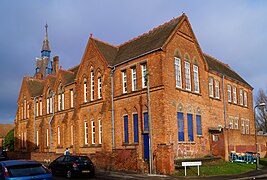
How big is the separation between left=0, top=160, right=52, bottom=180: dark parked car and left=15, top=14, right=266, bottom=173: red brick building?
11281 mm

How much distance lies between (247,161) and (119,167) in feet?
42.4

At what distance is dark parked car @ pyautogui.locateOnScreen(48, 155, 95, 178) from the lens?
19525mm

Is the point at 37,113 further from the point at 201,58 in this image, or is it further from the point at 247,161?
the point at 247,161

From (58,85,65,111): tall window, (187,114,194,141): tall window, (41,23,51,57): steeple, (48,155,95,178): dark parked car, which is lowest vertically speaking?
(48,155,95,178): dark parked car

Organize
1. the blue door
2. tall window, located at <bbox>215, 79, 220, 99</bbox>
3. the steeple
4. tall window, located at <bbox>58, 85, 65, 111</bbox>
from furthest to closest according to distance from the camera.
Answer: the steeple, tall window, located at <bbox>58, 85, 65, 111</bbox>, tall window, located at <bbox>215, 79, 220, 99</bbox>, the blue door

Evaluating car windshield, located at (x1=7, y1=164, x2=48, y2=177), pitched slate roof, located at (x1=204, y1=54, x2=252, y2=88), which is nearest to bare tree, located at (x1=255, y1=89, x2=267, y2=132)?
pitched slate roof, located at (x1=204, y1=54, x2=252, y2=88)

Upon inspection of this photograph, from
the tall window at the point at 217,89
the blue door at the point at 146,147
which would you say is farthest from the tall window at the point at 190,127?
the tall window at the point at 217,89

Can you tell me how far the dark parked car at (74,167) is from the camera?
19525 millimetres

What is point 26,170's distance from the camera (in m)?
11.1

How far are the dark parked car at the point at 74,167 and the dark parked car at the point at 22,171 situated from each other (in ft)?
27.1

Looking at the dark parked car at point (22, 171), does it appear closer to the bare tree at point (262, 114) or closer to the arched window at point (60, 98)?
the arched window at point (60, 98)

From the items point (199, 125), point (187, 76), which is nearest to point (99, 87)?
point (187, 76)

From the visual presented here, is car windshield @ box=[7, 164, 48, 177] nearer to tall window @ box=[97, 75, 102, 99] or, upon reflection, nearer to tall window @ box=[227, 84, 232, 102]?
tall window @ box=[97, 75, 102, 99]

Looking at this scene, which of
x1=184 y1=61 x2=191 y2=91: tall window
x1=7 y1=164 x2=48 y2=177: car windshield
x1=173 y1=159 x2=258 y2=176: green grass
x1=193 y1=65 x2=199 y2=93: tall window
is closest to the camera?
x1=7 y1=164 x2=48 y2=177: car windshield
